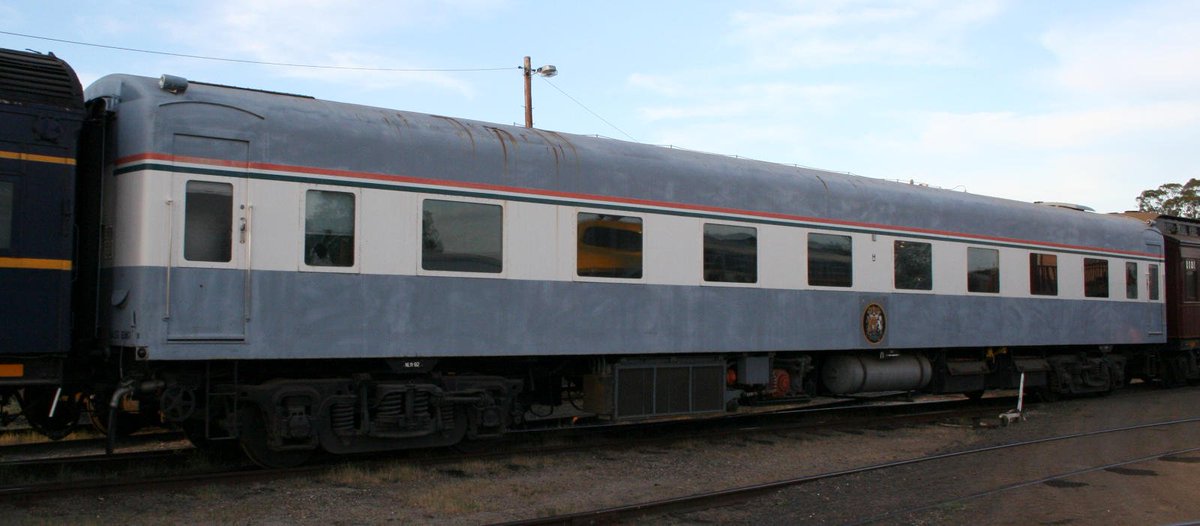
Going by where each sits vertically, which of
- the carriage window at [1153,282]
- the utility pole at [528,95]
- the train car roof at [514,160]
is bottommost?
the carriage window at [1153,282]

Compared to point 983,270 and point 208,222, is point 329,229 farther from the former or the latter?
point 983,270

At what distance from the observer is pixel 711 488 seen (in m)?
9.09

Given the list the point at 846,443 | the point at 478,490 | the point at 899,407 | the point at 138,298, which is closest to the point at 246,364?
the point at 138,298

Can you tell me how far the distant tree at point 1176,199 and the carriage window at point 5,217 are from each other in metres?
51.7

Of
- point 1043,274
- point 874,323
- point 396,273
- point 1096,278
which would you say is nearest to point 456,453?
point 396,273

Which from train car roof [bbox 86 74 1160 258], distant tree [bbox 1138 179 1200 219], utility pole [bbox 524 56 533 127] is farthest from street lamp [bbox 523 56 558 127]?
distant tree [bbox 1138 179 1200 219]

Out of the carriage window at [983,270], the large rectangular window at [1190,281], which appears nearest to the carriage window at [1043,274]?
the carriage window at [983,270]

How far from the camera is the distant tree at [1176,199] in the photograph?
157 ft

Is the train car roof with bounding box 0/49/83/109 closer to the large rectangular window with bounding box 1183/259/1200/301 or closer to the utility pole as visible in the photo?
the utility pole

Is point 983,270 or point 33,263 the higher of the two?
point 983,270

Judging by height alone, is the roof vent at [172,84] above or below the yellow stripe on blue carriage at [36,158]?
above

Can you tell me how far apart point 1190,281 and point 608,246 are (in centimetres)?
1557

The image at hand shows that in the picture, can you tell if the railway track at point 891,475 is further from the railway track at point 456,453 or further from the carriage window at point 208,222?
the carriage window at point 208,222

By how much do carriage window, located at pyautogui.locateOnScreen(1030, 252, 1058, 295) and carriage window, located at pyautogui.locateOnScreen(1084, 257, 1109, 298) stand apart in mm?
1095
